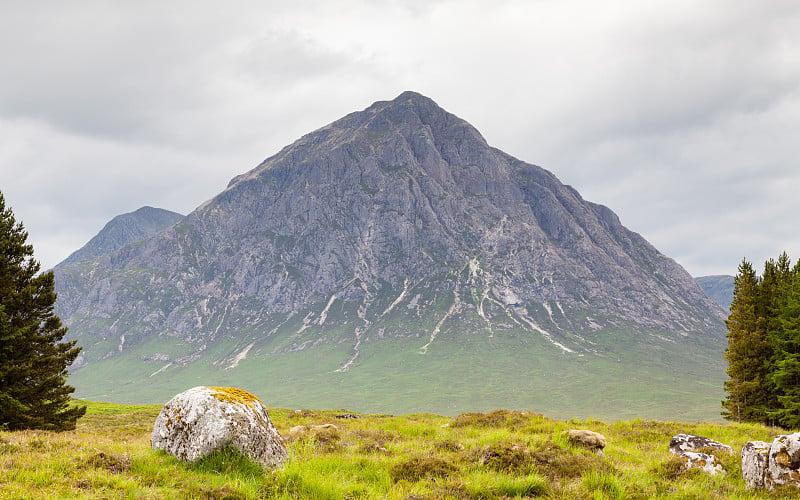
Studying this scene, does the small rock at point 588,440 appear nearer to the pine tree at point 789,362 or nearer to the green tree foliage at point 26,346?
the green tree foliage at point 26,346

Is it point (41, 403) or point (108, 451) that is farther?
point (41, 403)

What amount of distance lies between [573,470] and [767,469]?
4748 millimetres

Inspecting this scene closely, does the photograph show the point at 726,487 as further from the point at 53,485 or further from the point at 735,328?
the point at 735,328

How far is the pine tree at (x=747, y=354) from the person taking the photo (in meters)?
41.8

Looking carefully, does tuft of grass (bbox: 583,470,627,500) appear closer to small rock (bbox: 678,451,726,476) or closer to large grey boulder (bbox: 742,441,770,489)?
small rock (bbox: 678,451,726,476)

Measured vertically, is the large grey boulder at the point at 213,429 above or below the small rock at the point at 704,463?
above

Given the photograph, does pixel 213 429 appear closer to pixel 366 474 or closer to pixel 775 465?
pixel 366 474

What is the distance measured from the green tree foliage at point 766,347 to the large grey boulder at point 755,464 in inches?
1251

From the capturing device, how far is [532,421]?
22656mm

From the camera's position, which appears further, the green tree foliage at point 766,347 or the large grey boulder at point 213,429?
the green tree foliage at point 766,347

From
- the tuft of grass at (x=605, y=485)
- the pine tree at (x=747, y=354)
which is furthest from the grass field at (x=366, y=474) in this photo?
the pine tree at (x=747, y=354)

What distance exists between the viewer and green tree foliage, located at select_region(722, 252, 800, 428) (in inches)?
1436

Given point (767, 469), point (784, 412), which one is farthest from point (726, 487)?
point (784, 412)

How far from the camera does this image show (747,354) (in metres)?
43.0
